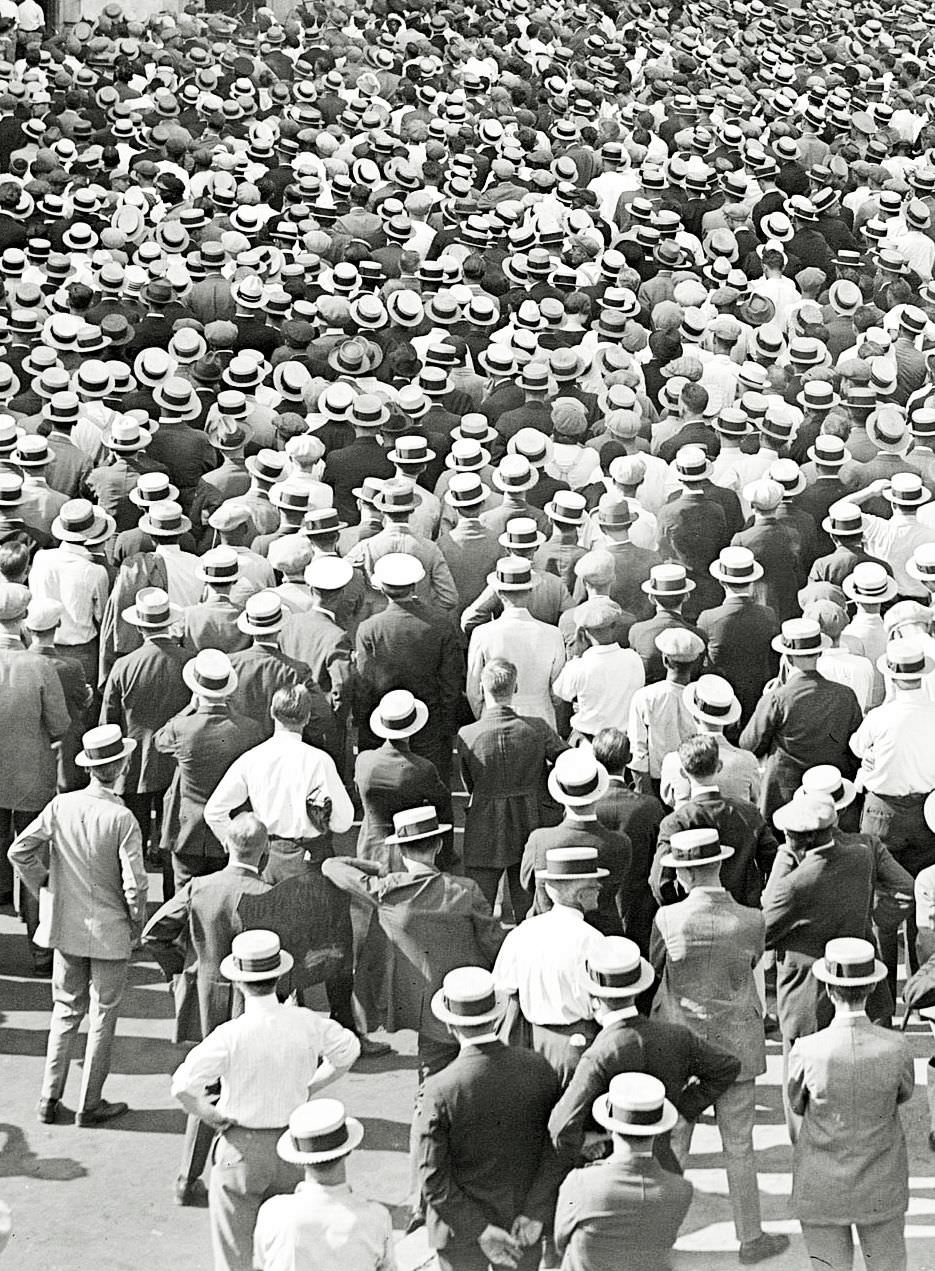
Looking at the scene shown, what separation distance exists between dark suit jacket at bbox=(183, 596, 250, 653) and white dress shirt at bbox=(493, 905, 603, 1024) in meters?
3.17

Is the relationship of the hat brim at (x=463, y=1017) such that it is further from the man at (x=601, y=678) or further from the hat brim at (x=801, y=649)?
the hat brim at (x=801, y=649)

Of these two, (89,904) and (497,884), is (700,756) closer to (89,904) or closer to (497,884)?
(497,884)

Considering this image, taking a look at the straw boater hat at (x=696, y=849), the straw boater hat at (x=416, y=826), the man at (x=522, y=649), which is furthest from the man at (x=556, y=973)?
the man at (x=522, y=649)

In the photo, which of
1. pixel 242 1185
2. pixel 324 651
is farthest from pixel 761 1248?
pixel 324 651

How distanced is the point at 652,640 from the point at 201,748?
2.31m

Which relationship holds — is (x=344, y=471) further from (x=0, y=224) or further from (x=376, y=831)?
(x=0, y=224)

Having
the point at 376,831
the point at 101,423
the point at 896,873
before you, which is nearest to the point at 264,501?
the point at 101,423

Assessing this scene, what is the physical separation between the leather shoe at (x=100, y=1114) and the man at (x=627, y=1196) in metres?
2.91

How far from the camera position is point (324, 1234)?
6.35 meters

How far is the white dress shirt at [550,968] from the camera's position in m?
7.70

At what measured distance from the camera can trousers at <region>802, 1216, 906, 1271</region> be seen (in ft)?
24.0

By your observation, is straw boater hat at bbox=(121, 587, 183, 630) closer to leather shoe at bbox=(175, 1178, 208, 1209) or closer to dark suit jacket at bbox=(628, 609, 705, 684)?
dark suit jacket at bbox=(628, 609, 705, 684)

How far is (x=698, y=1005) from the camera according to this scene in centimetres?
799

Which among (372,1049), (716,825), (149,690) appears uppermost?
(716,825)
